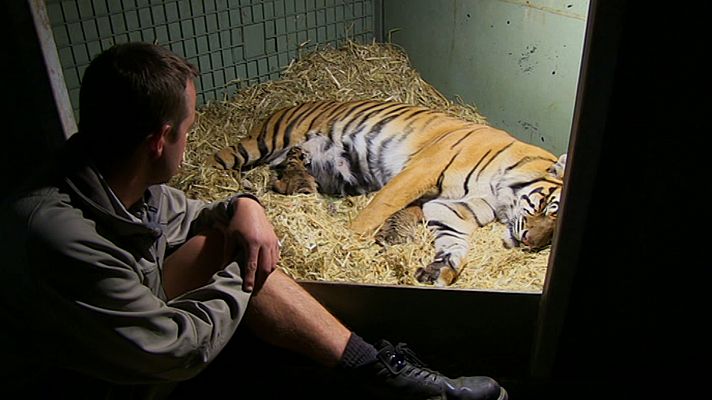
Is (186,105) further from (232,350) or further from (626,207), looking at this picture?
(626,207)

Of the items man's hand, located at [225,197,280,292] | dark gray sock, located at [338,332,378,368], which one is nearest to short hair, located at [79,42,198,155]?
man's hand, located at [225,197,280,292]

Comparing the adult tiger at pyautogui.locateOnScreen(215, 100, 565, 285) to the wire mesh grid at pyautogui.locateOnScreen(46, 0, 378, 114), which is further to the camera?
the wire mesh grid at pyautogui.locateOnScreen(46, 0, 378, 114)

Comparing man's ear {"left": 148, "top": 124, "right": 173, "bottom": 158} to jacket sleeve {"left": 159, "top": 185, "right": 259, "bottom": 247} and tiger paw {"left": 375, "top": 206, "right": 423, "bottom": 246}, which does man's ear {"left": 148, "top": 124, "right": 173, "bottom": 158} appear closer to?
jacket sleeve {"left": 159, "top": 185, "right": 259, "bottom": 247}

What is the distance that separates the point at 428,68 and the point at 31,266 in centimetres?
281

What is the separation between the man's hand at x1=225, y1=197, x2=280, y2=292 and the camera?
1.80m

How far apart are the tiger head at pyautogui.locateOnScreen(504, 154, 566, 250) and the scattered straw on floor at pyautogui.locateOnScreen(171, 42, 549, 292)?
0.05m

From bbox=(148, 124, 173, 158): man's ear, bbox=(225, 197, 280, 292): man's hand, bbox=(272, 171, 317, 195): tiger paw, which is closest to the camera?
bbox=(148, 124, 173, 158): man's ear

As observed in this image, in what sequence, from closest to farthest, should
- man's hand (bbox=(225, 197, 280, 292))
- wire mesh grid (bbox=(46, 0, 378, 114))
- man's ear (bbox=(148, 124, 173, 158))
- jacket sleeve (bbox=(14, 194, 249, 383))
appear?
1. jacket sleeve (bbox=(14, 194, 249, 383))
2. man's ear (bbox=(148, 124, 173, 158))
3. man's hand (bbox=(225, 197, 280, 292))
4. wire mesh grid (bbox=(46, 0, 378, 114))

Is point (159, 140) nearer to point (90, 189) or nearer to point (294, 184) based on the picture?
point (90, 189)

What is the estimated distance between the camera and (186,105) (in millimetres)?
1549

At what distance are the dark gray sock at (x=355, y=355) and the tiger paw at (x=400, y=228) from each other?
0.72 metres

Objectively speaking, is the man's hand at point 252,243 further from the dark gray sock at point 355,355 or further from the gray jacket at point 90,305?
the dark gray sock at point 355,355

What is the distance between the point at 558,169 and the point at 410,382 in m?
1.20

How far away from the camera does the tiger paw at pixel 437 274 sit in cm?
250
